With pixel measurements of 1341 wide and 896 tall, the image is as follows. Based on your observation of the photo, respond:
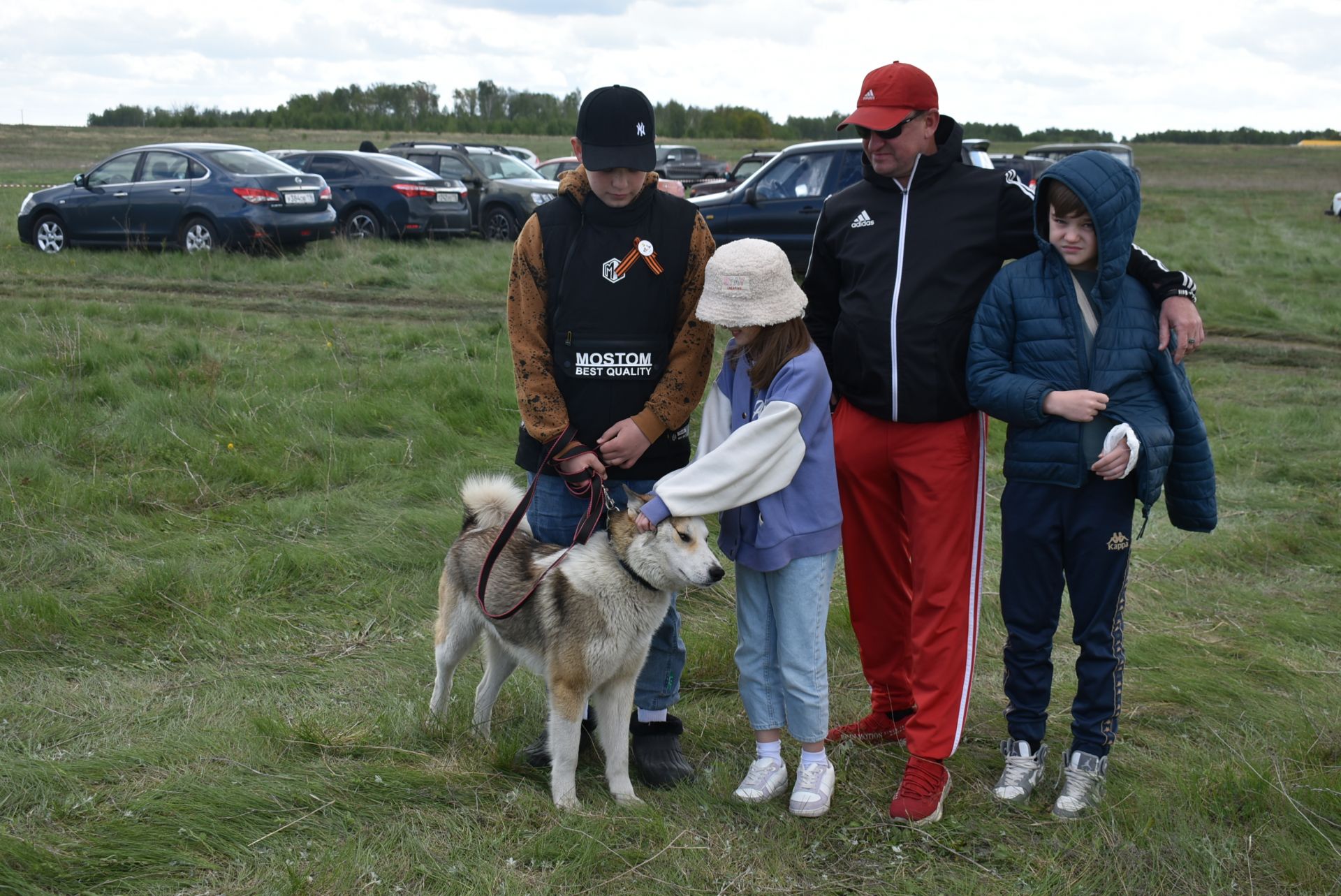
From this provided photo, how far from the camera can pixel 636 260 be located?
3180 mm

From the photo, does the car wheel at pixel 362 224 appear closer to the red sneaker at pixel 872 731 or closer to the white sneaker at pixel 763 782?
the red sneaker at pixel 872 731

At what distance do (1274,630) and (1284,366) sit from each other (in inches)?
220

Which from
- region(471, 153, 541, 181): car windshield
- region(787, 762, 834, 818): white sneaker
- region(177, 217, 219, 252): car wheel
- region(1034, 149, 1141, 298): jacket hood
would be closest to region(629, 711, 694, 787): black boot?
region(787, 762, 834, 818): white sneaker

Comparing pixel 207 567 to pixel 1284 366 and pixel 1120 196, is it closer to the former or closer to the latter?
pixel 1120 196

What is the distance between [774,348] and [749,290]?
189 millimetres

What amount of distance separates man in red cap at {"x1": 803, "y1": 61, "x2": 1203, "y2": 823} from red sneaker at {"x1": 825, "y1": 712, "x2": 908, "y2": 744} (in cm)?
36

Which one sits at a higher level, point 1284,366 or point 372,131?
point 372,131

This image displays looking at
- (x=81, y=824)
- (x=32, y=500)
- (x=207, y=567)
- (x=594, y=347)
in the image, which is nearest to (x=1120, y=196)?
(x=594, y=347)

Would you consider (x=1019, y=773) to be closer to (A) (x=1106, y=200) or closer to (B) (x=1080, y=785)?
(B) (x=1080, y=785)

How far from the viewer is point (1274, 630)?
4496 millimetres

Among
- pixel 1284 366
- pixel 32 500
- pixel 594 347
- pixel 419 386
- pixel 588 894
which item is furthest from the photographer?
pixel 1284 366

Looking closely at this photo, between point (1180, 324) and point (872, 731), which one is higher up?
point (1180, 324)

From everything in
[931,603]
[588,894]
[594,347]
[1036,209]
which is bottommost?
[588,894]

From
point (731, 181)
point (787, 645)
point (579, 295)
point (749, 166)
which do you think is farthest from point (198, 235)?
point (749, 166)
